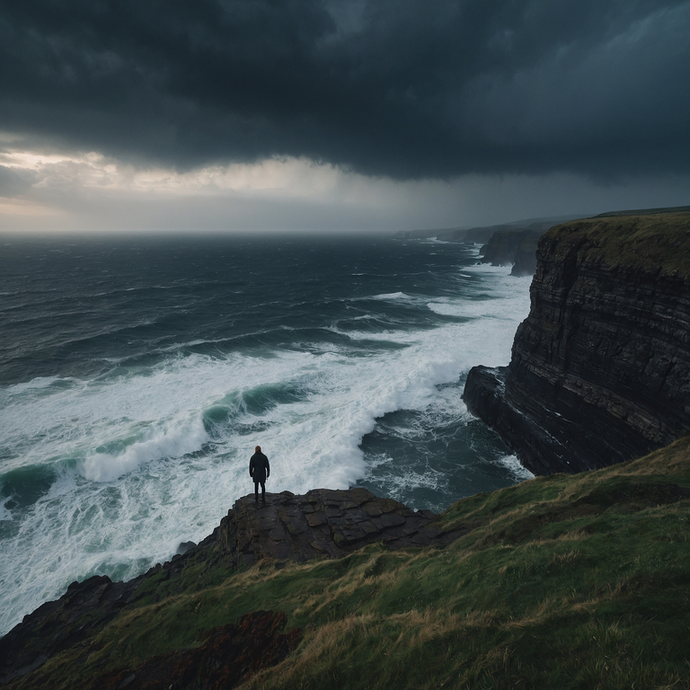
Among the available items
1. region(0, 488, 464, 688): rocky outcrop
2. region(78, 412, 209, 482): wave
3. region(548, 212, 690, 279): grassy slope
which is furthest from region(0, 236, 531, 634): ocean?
region(548, 212, 690, 279): grassy slope

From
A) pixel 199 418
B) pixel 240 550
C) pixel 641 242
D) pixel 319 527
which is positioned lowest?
pixel 199 418

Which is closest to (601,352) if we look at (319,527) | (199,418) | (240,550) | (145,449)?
(319,527)

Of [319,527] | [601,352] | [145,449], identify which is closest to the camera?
[319,527]

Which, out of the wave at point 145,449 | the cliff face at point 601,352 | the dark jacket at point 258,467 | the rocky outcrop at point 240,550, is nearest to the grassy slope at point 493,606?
the rocky outcrop at point 240,550

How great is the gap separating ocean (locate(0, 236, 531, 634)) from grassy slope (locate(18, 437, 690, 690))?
8527mm

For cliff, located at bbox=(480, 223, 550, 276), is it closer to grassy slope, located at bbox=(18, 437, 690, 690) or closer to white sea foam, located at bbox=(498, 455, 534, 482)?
white sea foam, located at bbox=(498, 455, 534, 482)

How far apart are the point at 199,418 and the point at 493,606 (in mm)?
26139

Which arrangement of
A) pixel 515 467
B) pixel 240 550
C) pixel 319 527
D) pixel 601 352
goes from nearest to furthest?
pixel 240 550 < pixel 319 527 < pixel 601 352 < pixel 515 467

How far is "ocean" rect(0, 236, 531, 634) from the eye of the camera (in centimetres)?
2000

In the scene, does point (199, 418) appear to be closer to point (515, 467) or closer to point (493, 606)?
point (515, 467)

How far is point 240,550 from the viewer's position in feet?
45.8

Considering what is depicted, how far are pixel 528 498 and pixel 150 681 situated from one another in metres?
12.9

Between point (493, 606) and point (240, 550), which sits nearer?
point (493, 606)

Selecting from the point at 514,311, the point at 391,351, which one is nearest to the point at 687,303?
the point at 391,351
